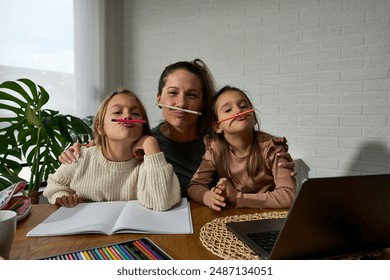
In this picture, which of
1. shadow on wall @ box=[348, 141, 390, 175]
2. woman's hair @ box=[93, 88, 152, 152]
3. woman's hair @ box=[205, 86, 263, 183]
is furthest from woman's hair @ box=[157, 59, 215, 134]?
shadow on wall @ box=[348, 141, 390, 175]

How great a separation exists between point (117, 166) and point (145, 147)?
10 centimetres

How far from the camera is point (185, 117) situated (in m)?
1.26

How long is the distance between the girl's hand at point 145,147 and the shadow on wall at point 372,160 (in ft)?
5.41

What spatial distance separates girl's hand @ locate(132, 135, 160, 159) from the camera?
931 mm

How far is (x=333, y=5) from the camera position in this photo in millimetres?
2104

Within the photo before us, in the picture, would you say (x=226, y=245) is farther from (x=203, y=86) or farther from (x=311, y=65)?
(x=311, y=65)

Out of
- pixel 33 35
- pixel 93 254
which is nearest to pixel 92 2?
pixel 33 35

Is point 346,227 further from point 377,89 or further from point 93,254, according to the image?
point 377,89

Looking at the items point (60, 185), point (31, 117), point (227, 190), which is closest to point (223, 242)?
point (227, 190)

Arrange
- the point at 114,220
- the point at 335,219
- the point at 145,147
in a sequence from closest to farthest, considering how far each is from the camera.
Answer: the point at 335,219 < the point at 114,220 < the point at 145,147

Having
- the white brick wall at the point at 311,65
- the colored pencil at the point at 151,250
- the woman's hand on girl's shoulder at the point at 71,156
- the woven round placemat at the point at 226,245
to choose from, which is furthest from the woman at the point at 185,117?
the white brick wall at the point at 311,65

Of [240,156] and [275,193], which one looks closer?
[275,193]

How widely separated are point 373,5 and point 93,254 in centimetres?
220

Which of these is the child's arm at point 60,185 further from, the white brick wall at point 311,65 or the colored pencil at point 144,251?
the white brick wall at point 311,65
